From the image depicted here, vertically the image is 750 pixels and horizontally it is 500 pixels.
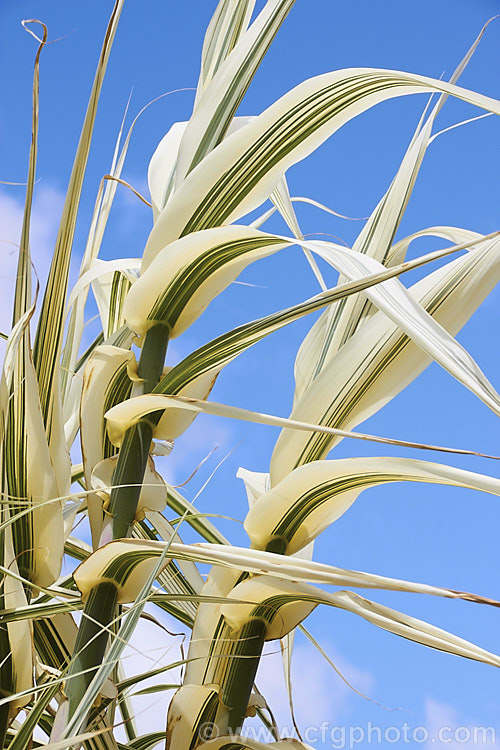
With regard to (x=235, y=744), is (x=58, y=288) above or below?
above

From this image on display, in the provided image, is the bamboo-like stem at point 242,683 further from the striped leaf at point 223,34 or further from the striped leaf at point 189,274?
the striped leaf at point 223,34

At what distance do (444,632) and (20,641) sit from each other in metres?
0.13

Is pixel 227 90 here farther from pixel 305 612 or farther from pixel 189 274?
pixel 305 612

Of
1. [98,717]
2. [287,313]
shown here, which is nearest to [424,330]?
[287,313]

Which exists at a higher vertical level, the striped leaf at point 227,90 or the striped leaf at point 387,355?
the striped leaf at point 227,90

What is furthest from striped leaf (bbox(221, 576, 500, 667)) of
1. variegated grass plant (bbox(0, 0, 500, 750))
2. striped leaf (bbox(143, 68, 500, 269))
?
striped leaf (bbox(143, 68, 500, 269))

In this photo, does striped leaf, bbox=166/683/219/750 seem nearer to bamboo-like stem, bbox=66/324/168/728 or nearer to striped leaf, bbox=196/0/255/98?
bamboo-like stem, bbox=66/324/168/728

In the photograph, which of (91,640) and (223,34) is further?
(223,34)

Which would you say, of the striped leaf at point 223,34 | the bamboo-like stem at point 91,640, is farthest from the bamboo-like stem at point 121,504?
the striped leaf at point 223,34

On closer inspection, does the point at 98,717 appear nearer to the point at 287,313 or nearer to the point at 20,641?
the point at 20,641

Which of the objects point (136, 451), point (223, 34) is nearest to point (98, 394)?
point (136, 451)

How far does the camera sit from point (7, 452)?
230 mm

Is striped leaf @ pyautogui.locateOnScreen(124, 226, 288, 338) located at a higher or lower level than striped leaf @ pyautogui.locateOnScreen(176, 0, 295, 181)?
lower

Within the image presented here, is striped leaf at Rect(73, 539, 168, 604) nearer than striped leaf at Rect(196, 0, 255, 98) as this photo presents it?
Yes
